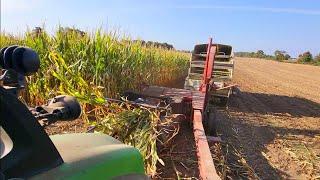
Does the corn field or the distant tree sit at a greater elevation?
the corn field

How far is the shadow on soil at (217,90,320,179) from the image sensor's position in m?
7.23

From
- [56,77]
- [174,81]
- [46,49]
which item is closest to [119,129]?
[56,77]

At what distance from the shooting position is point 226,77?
15.0 m

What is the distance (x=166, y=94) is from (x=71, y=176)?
24.0 feet

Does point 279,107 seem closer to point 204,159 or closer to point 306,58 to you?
point 204,159

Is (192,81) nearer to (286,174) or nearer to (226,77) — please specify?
(226,77)

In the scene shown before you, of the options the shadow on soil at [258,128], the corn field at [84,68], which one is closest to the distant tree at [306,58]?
the shadow on soil at [258,128]

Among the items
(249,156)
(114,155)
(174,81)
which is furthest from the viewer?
(174,81)

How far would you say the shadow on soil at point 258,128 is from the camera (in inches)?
285

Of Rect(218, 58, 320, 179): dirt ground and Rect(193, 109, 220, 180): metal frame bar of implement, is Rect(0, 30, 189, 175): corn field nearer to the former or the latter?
Rect(193, 109, 220, 180): metal frame bar of implement

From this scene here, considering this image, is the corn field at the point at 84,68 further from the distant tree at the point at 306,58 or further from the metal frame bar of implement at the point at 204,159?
the distant tree at the point at 306,58

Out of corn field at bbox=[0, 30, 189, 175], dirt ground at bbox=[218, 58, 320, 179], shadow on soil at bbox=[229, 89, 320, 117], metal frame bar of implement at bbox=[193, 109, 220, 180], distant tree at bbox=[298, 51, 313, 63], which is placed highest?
corn field at bbox=[0, 30, 189, 175]

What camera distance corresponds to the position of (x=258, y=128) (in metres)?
10.5

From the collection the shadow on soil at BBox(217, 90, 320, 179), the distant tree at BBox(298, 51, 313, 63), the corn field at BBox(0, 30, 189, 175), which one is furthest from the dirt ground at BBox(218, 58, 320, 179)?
the distant tree at BBox(298, 51, 313, 63)
